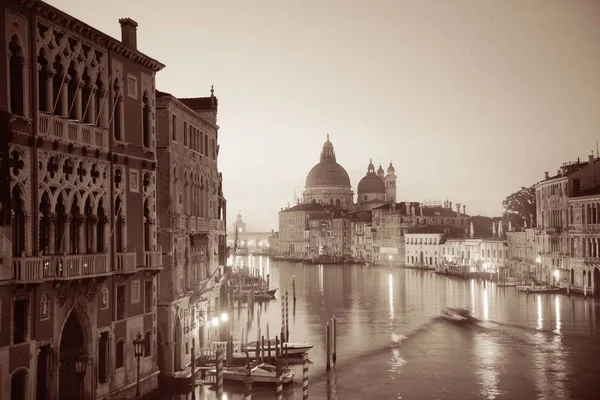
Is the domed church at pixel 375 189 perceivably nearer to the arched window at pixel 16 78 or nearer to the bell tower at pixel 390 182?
the bell tower at pixel 390 182

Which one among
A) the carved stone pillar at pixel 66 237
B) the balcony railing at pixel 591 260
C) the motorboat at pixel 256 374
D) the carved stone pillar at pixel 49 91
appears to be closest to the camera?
the carved stone pillar at pixel 49 91

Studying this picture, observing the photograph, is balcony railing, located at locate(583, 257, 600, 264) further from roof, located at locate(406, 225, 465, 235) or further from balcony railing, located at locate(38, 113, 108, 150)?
balcony railing, located at locate(38, 113, 108, 150)

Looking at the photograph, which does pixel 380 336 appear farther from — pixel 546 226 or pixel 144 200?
pixel 546 226

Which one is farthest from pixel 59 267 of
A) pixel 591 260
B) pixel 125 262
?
pixel 591 260

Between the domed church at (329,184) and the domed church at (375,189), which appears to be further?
the domed church at (329,184)

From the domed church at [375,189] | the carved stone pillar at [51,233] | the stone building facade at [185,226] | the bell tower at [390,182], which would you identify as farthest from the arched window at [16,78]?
the bell tower at [390,182]

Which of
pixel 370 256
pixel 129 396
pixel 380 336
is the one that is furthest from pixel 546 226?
pixel 370 256

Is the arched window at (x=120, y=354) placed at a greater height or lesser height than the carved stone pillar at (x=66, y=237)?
lesser
